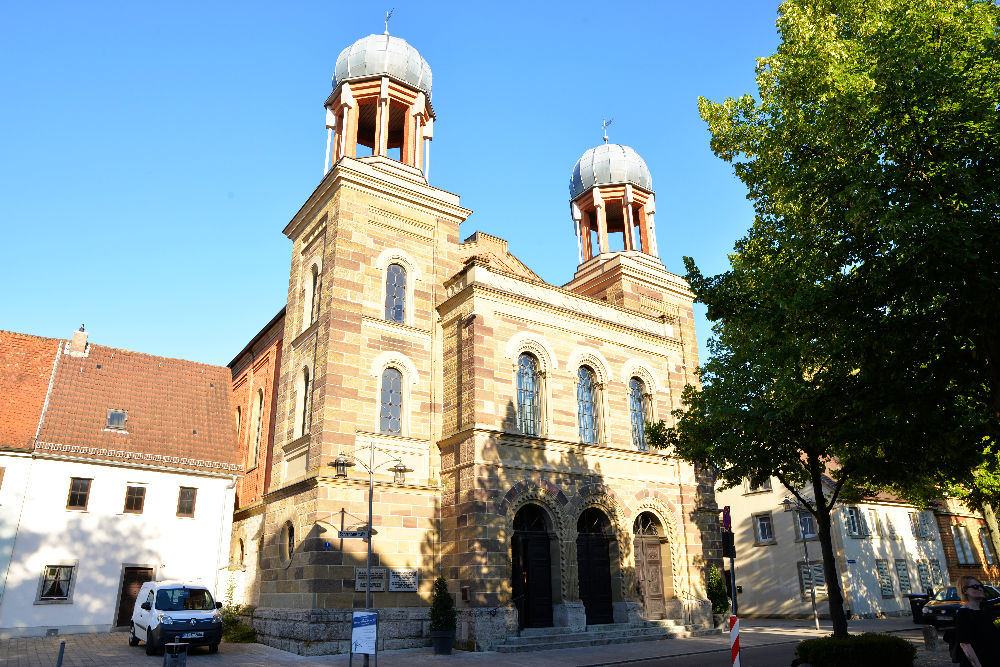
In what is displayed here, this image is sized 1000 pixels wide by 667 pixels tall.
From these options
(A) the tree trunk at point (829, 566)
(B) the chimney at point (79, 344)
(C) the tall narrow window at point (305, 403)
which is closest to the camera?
(A) the tree trunk at point (829, 566)

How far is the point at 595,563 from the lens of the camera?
72.4 feet

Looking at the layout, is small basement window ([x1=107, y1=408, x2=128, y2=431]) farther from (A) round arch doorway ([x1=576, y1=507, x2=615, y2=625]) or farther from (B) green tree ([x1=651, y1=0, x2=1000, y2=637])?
(B) green tree ([x1=651, y1=0, x2=1000, y2=637])

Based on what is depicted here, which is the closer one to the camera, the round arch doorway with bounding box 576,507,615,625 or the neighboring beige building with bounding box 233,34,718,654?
the neighboring beige building with bounding box 233,34,718,654

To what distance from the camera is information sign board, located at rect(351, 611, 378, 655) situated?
1270 centimetres

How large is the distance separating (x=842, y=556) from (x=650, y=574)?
1203 cm

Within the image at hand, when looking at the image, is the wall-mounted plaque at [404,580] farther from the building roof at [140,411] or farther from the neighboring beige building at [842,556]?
the neighboring beige building at [842,556]

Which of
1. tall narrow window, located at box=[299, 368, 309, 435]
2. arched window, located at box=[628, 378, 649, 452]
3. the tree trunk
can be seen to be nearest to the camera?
the tree trunk

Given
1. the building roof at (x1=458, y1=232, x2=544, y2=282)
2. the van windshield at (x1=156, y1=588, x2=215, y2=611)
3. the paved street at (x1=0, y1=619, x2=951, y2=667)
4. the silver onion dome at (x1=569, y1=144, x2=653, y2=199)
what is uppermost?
the silver onion dome at (x1=569, y1=144, x2=653, y2=199)

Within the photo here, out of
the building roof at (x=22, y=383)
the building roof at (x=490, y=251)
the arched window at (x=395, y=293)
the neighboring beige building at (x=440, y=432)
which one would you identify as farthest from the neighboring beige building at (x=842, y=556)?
the building roof at (x=22, y=383)

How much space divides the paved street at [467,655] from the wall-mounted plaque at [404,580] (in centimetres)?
169

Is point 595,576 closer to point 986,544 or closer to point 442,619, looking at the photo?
point 442,619

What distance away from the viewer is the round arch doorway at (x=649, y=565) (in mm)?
22984

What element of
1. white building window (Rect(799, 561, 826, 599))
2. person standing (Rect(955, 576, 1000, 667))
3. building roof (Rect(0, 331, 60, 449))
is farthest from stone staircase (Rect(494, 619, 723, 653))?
building roof (Rect(0, 331, 60, 449))

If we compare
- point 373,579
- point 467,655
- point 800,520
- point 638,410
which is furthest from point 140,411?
point 800,520
